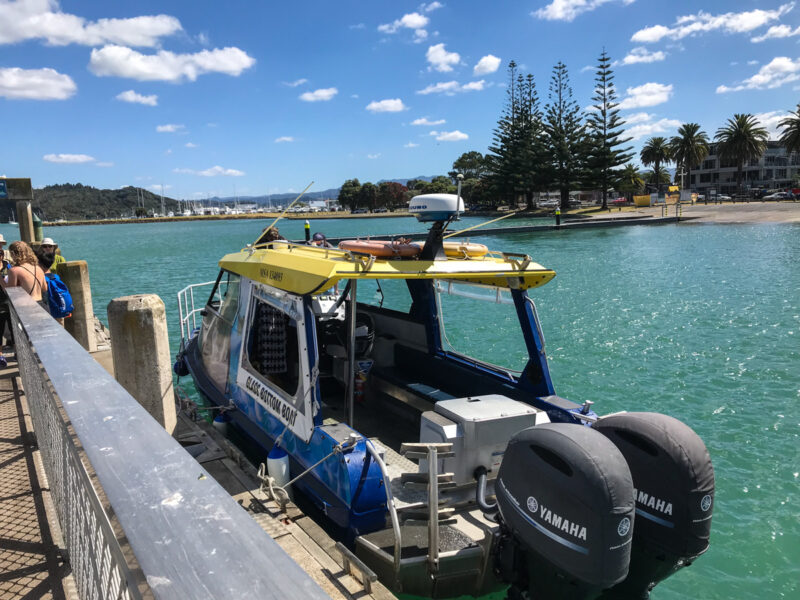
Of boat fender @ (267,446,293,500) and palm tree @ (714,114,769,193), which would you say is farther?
palm tree @ (714,114,769,193)

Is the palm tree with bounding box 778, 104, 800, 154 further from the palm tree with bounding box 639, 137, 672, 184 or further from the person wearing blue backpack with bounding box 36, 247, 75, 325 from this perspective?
the person wearing blue backpack with bounding box 36, 247, 75, 325

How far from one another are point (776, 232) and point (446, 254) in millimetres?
43068

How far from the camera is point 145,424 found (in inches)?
63.9

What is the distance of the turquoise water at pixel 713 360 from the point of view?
20.1 feet

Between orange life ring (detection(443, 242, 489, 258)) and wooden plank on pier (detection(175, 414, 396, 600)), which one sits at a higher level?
orange life ring (detection(443, 242, 489, 258))

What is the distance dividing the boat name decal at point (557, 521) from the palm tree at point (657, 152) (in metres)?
93.0

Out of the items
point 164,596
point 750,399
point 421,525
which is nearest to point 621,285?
point 750,399

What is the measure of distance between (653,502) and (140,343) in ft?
13.1

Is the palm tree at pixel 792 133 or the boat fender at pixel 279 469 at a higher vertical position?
the palm tree at pixel 792 133

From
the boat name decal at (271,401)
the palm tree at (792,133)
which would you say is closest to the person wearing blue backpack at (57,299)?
the boat name decal at (271,401)

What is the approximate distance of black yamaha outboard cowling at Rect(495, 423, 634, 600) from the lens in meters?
3.06

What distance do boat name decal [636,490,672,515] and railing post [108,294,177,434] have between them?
3665 mm

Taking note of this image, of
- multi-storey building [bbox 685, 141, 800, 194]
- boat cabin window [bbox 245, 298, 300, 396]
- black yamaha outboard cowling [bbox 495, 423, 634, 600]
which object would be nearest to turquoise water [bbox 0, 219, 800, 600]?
black yamaha outboard cowling [bbox 495, 423, 634, 600]

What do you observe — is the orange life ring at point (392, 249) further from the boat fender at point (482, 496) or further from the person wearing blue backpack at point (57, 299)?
the person wearing blue backpack at point (57, 299)
